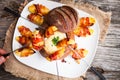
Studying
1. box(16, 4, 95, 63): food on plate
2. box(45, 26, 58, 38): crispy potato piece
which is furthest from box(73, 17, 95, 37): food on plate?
box(45, 26, 58, 38): crispy potato piece

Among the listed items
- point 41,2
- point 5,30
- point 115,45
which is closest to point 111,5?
point 115,45

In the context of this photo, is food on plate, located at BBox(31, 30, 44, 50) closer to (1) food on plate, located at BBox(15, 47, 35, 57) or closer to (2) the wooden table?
(1) food on plate, located at BBox(15, 47, 35, 57)

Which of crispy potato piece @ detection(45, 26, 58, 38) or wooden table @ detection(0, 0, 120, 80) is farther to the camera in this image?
wooden table @ detection(0, 0, 120, 80)

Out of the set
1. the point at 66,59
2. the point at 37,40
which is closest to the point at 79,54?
the point at 66,59

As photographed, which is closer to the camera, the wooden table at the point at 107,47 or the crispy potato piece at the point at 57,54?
the crispy potato piece at the point at 57,54

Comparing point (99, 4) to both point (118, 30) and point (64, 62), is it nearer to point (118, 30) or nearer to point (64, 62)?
point (118, 30)

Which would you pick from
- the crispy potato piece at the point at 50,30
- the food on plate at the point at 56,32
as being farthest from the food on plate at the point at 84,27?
the crispy potato piece at the point at 50,30

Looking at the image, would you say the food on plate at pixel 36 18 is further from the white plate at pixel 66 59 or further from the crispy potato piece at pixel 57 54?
the crispy potato piece at pixel 57 54
